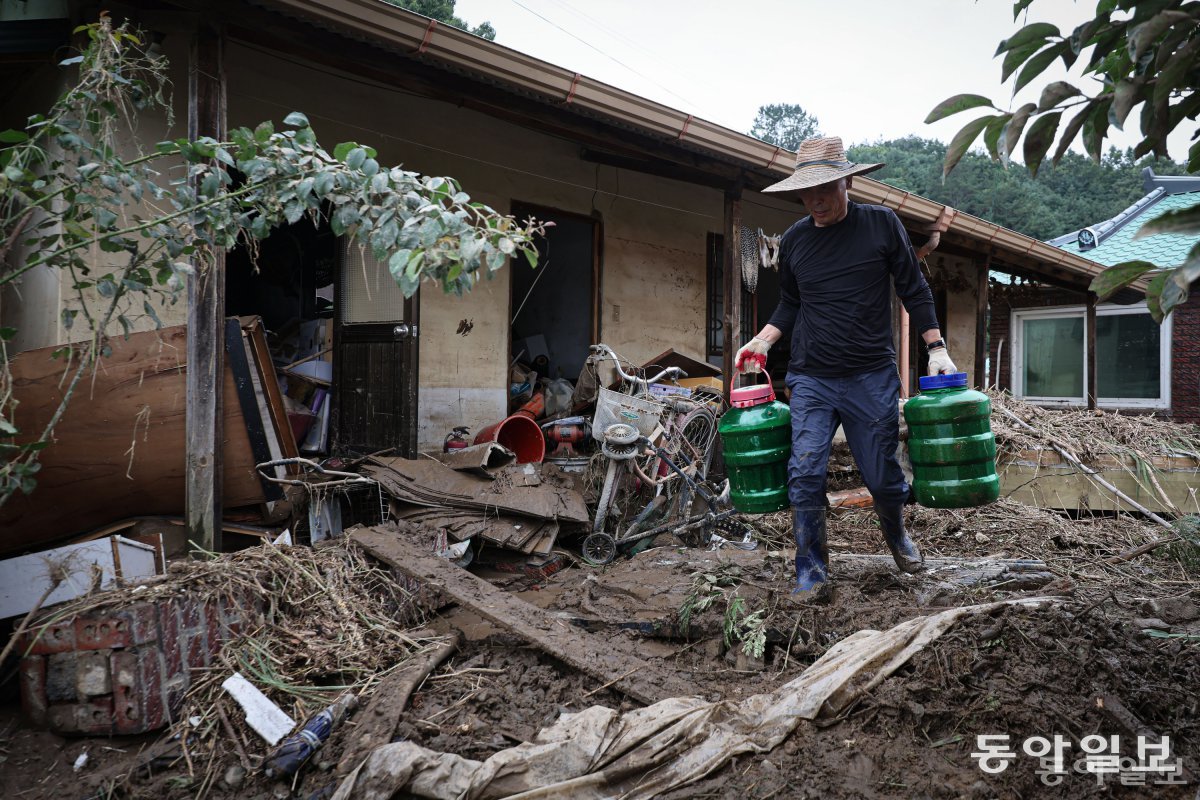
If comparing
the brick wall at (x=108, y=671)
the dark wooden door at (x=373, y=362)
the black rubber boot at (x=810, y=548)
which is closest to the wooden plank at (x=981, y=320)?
the black rubber boot at (x=810, y=548)

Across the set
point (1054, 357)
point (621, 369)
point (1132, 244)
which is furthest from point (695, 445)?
point (1132, 244)

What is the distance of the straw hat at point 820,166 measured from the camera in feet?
11.3

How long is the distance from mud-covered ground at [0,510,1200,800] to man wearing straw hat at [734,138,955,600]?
47 cm

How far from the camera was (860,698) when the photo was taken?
236cm

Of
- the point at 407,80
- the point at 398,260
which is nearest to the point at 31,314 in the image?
the point at 407,80

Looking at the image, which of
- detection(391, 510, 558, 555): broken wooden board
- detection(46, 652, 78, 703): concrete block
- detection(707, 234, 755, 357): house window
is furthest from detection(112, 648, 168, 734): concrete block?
detection(707, 234, 755, 357): house window

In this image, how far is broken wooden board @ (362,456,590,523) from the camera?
467 centimetres

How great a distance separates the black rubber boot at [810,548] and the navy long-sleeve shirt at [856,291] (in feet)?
2.21

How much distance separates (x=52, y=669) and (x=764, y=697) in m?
2.50

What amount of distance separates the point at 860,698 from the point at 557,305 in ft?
24.2

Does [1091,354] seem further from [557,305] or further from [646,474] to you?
[646,474]

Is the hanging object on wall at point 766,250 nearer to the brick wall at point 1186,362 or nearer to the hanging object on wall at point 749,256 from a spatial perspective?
the hanging object on wall at point 749,256

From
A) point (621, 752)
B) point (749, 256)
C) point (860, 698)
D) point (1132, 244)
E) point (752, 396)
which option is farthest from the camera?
point (1132, 244)

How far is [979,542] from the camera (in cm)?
538
